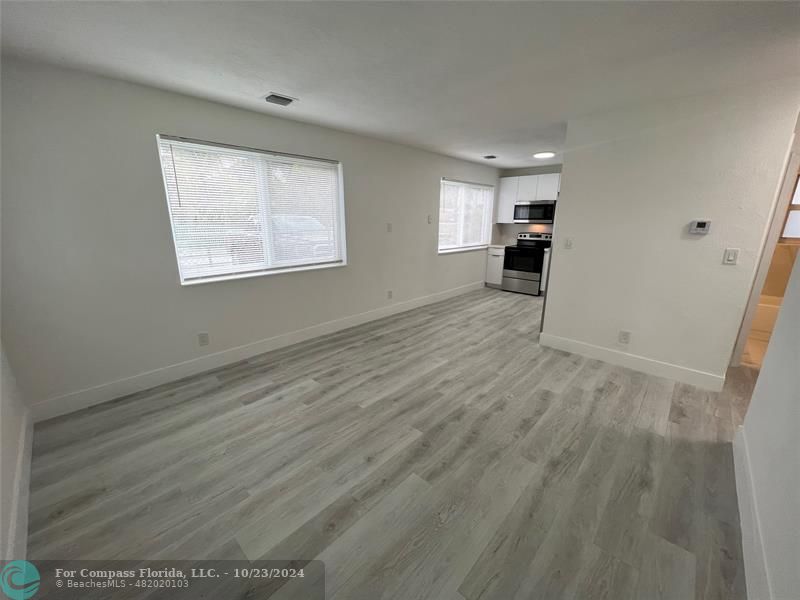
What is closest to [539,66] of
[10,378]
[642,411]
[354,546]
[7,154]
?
[642,411]

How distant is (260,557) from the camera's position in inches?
54.9

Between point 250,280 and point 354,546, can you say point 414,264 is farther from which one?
point 354,546

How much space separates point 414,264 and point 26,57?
407cm

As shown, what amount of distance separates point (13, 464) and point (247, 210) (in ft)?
7.68

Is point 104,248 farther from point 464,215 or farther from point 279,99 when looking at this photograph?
point 464,215

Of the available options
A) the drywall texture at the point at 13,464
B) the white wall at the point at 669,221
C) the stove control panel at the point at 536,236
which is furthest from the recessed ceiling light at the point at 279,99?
the stove control panel at the point at 536,236

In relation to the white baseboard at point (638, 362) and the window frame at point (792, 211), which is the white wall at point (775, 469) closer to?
the white baseboard at point (638, 362)

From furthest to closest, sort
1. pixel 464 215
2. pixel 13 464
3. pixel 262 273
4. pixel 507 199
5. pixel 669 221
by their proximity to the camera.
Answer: pixel 507 199, pixel 464 215, pixel 262 273, pixel 669 221, pixel 13 464

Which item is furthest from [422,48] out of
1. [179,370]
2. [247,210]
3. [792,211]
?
[792,211]

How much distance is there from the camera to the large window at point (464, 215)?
557 cm

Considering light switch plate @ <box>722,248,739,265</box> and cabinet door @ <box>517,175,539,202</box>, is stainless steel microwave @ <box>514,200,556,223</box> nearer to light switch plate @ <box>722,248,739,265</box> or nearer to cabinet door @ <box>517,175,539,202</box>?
cabinet door @ <box>517,175,539,202</box>

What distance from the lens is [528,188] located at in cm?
608

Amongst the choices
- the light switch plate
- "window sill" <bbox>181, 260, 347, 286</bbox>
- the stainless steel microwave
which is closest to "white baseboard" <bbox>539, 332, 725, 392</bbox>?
the light switch plate

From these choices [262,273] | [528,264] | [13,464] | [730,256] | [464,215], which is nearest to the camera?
[13,464]
